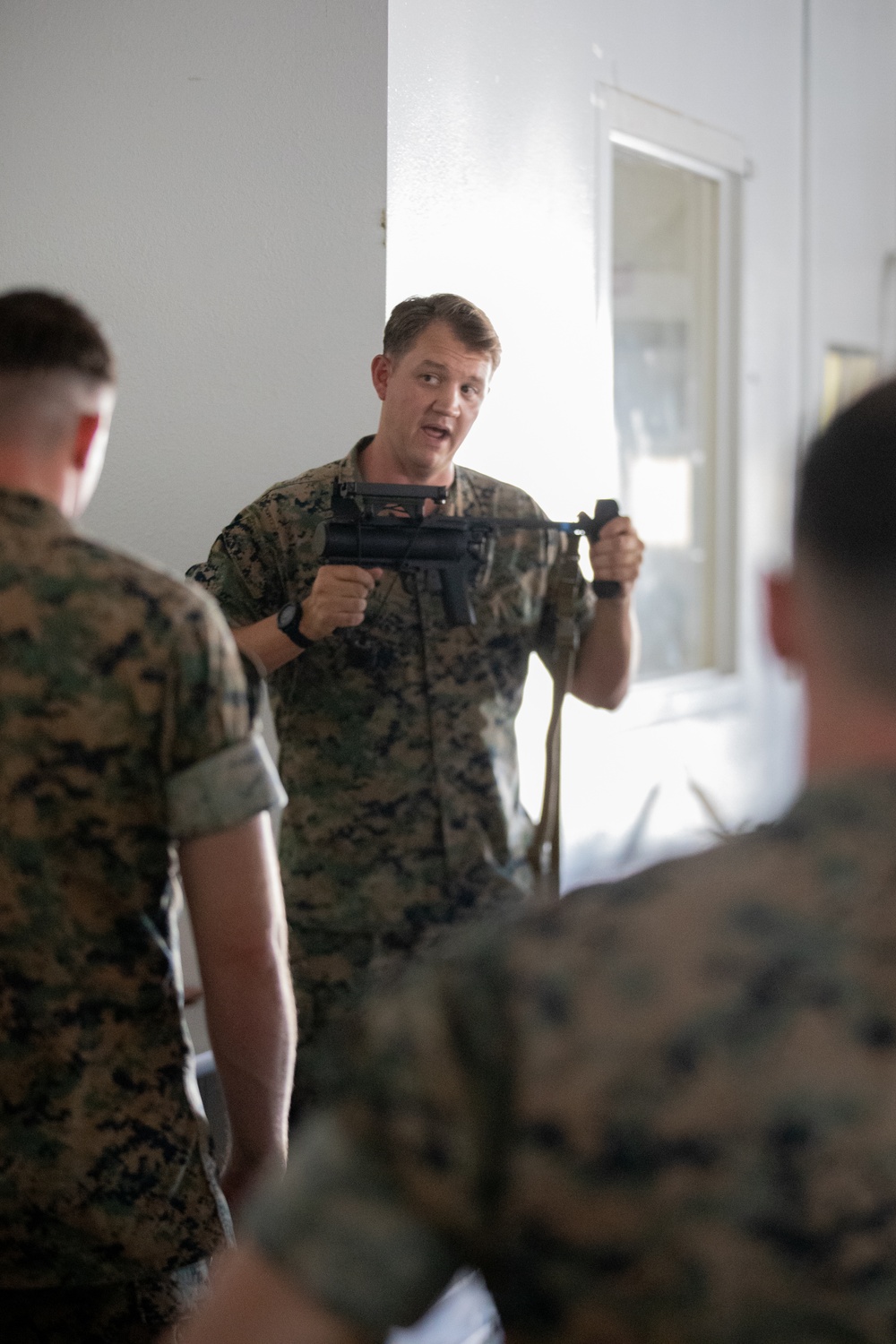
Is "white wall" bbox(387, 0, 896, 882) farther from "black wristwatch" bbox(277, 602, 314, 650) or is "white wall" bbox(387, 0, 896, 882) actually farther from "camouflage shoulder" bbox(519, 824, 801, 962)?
"camouflage shoulder" bbox(519, 824, 801, 962)

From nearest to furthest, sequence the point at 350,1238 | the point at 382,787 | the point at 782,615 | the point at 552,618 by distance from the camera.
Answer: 1. the point at 350,1238
2. the point at 782,615
3. the point at 382,787
4. the point at 552,618

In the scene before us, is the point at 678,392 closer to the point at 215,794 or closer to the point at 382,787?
the point at 382,787

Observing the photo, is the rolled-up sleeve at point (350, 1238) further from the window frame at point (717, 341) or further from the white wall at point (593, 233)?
the window frame at point (717, 341)

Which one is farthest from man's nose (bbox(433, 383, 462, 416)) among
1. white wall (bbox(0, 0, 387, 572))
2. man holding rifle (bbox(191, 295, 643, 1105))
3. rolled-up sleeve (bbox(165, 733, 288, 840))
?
rolled-up sleeve (bbox(165, 733, 288, 840))

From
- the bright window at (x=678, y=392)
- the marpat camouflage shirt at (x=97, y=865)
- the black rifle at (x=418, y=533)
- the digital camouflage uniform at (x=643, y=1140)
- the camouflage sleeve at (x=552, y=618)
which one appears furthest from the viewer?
the bright window at (x=678, y=392)

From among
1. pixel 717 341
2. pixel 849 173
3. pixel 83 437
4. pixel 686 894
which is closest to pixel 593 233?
pixel 717 341

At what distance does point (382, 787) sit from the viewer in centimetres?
188

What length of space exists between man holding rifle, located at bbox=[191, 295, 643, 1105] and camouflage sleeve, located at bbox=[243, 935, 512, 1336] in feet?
4.17

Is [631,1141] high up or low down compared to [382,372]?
down

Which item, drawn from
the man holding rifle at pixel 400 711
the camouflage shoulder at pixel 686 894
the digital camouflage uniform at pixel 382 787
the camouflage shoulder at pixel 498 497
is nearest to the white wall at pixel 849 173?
the camouflage shoulder at pixel 498 497

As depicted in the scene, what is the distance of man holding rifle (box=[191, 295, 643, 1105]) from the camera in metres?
1.87

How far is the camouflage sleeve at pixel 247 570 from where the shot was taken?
1918 millimetres

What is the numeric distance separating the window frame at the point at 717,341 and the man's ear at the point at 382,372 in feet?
4.75

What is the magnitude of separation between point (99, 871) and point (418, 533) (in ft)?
2.77
